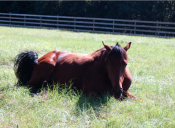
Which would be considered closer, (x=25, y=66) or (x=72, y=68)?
(x=72, y=68)

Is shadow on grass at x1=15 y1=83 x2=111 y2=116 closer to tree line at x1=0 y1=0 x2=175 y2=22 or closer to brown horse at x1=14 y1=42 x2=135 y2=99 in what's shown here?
brown horse at x1=14 y1=42 x2=135 y2=99

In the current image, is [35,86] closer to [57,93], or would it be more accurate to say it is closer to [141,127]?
[57,93]

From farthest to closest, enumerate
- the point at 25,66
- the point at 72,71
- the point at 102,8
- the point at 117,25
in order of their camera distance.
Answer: the point at 102,8 → the point at 117,25 → the point at 25,66 → the point at 72,71

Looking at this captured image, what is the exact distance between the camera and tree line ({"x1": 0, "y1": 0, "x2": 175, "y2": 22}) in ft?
73.9

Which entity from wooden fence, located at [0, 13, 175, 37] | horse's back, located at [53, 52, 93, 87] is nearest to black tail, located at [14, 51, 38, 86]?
horse's back, located at [53, 52, 93, 87]

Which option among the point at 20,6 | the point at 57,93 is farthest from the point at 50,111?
the point at 20,6

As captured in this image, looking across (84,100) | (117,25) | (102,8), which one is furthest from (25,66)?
(102,8)

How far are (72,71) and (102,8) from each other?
79.0ft

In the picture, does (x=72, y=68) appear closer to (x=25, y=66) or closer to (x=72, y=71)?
(x=72, y=71)

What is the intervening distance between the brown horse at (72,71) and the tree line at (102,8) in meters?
20.8

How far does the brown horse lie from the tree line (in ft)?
68.2

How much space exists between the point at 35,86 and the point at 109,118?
6.76 ft

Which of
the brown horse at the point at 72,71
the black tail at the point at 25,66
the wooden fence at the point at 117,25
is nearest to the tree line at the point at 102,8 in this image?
the wooden fence at the point at 117,25

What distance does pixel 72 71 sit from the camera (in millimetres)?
4047
